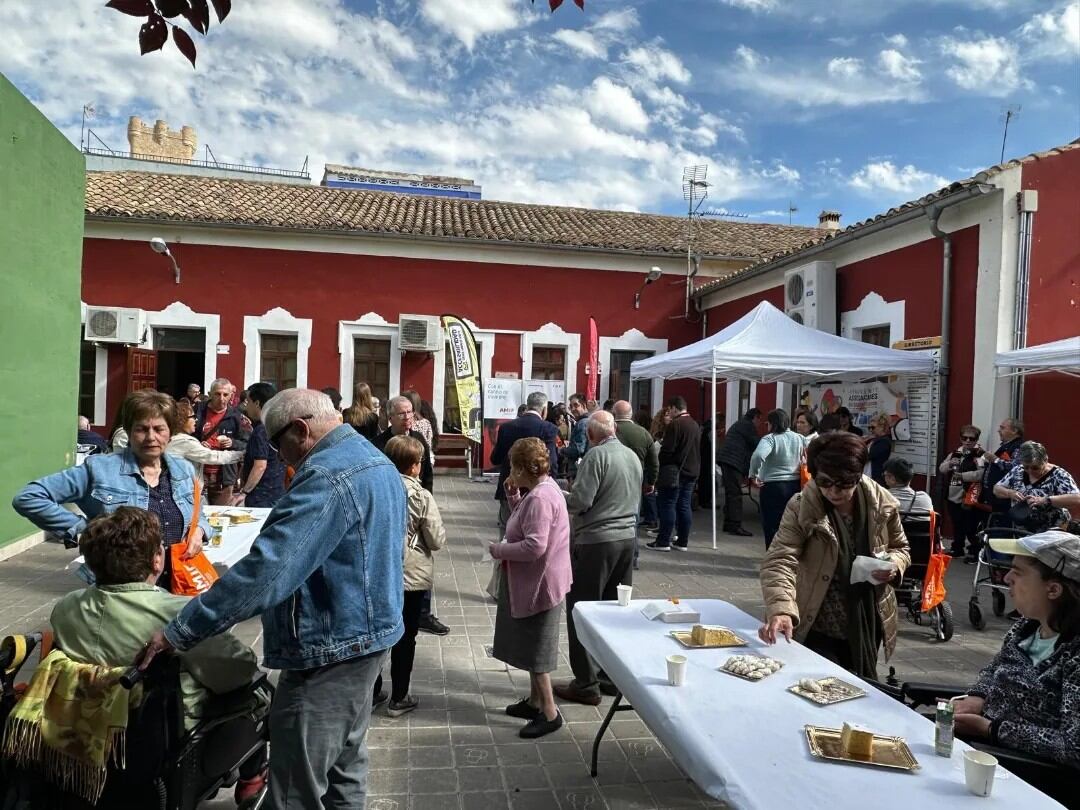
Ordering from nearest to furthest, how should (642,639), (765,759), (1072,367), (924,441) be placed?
(765,759) → (642,639) → (1072,367) → (924,441)

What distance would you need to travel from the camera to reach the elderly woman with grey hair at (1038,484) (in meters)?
5.45

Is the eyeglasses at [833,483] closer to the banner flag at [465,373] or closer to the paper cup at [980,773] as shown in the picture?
the paper cup at [980,773]

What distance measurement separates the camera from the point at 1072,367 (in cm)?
674

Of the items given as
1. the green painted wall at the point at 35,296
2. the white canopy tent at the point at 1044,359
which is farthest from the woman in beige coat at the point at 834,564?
the green painted wall at the point at 35,296

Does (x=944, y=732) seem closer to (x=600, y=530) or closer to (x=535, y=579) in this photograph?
(x=535, y=579)

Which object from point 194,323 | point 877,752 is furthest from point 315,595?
point 194,323

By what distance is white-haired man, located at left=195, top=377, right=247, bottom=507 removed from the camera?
18.9 feet

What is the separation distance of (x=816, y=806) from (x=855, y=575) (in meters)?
1.29

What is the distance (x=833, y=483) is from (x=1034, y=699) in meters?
0.91

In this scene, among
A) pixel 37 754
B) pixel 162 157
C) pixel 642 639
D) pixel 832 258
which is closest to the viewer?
pixel 37 754

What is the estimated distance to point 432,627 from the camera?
4848 mm

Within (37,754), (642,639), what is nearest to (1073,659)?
(642,639)

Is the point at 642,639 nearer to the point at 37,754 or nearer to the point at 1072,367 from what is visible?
the point at 37,754

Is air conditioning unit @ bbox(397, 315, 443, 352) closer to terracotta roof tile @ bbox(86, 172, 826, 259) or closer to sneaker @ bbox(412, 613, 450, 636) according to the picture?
terracotta roof tile @ bbox(86, 172, 826, 259)
